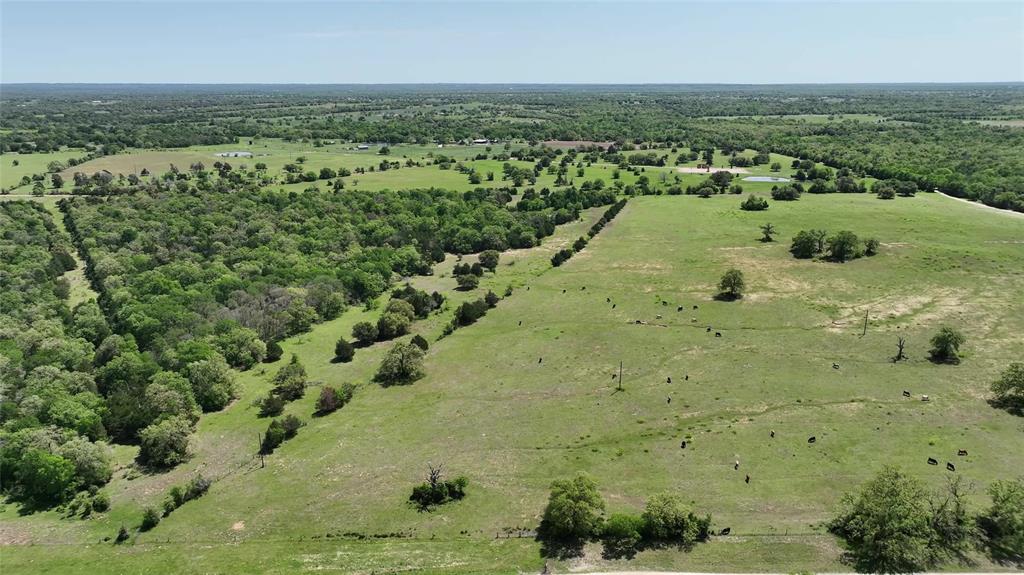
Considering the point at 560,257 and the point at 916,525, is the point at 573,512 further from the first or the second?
the point at 560,257

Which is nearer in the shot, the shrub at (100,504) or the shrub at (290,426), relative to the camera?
the shrub at (100,504)

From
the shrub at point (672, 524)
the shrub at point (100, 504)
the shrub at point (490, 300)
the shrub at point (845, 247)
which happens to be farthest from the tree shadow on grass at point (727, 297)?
the shrub at point (100, 504)

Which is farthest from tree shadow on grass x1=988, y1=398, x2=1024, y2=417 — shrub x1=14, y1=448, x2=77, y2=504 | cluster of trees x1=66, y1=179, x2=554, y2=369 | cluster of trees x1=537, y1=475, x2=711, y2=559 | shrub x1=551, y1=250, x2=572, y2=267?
shrub x1=14, y1=448, x2=77, y2=504

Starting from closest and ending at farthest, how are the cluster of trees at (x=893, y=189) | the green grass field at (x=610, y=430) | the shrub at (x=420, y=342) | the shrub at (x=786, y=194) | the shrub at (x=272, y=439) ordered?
the green grass field at (x=610, y=430) → the shrub at (x=272, y=439) → the shrub at (x=420, y=342) → the cluster of trees at (x=893, y=189) → the shrub at (x=786, y=194)

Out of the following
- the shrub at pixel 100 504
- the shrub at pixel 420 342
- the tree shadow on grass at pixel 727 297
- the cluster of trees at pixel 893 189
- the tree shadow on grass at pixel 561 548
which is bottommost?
the shrub at pixel 100 504

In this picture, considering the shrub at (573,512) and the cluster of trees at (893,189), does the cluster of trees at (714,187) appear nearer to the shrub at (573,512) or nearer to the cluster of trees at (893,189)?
the cluster of trees at (893,189)

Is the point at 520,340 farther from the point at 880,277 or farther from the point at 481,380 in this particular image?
the point at 880,277

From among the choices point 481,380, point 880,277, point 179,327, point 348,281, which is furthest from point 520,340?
point 880,277
